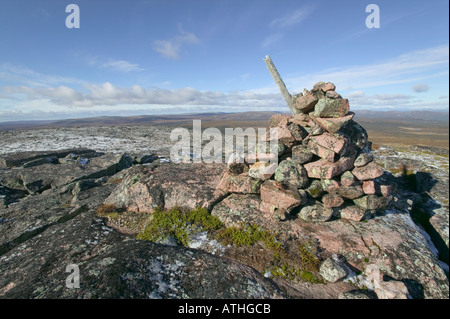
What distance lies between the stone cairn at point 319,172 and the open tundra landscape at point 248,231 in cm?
5

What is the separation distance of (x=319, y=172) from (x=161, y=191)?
316 inches

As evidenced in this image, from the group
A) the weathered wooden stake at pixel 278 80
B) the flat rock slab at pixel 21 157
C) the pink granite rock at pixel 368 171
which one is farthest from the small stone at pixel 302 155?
the flat rock slab at pixel 21 157

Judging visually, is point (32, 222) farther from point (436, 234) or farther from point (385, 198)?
point (436, 234)

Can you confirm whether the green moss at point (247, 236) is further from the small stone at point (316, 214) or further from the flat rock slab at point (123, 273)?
the small stone at point (316, 214)

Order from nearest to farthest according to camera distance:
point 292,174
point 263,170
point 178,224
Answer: point 178,224, point 292,174, point 263,170

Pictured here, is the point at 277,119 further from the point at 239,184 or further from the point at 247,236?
the point at 247,236

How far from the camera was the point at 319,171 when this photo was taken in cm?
988

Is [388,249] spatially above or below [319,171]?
below

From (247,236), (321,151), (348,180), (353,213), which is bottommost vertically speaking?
(247,236)

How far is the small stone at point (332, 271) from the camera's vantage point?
283 inches

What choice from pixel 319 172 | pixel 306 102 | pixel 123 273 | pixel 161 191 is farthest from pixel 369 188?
pixel 123 273

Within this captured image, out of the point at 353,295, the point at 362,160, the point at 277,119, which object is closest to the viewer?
the point at 353,295

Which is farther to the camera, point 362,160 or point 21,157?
point 21,157
